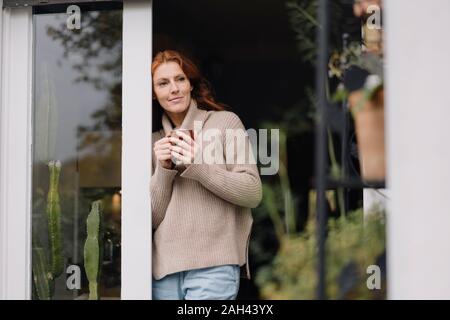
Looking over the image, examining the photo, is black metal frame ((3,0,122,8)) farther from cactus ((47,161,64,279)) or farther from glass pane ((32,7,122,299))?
cactus ((47,161,64,279))

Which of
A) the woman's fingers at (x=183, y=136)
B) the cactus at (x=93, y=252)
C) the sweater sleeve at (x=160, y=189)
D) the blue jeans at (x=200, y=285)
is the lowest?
the blue jeans at (x=200, y=285)

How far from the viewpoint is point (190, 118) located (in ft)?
9.43

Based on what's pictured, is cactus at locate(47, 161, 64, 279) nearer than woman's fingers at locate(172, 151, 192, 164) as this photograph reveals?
No

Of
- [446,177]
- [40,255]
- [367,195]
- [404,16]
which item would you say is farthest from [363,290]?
[40,255]

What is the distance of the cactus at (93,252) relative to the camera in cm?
288

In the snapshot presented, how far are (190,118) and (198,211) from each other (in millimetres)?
411

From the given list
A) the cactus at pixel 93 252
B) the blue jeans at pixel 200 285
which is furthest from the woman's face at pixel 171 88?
the blue jeans at pixel 200 285

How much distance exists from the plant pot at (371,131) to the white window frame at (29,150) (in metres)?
0.92

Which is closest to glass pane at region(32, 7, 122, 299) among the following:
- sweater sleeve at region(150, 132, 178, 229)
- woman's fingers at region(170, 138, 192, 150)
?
sweater sleeve at region(150, 132, 178, 229)

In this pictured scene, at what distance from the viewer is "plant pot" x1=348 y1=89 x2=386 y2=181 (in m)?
2.28

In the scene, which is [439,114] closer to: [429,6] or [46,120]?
[429,6]

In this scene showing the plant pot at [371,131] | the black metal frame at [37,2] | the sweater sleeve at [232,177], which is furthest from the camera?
the black metal frame at [37,2]

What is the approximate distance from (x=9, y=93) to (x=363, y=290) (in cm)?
174

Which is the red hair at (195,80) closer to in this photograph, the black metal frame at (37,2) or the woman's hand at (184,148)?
the woman's hand at (184,148)
